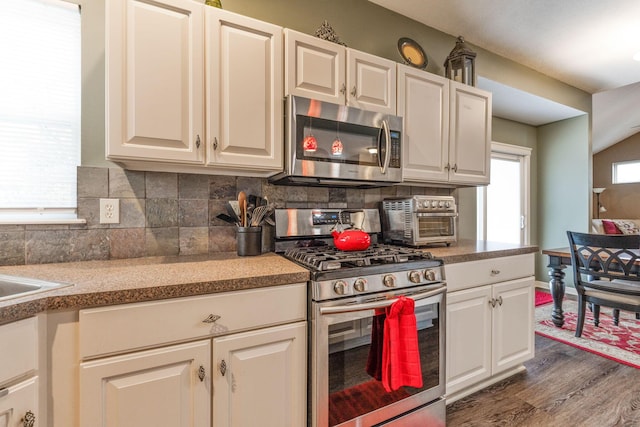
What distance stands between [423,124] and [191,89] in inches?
57.3

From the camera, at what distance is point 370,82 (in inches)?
74.4

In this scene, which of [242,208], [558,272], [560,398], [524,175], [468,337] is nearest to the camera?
[242,208]

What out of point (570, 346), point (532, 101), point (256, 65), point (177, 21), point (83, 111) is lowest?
point (570, 346)

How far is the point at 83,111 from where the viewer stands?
4.96 ft

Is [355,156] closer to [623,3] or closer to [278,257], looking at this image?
[278,257]

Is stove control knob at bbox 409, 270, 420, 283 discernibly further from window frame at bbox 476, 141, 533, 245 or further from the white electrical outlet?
window frame at bbox 476, 141, 533, 245

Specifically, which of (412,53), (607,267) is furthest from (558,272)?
(412,53)

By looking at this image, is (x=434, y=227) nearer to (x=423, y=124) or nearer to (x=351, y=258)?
(x=423, y=124)

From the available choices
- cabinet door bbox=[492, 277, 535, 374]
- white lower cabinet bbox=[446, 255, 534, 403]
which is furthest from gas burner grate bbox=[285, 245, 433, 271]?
cabinet door bbox=[492, 277, 535, 374]

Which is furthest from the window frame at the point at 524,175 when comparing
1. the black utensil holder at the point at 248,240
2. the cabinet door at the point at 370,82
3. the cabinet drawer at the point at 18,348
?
the cabinet drawer at the point at 18,348

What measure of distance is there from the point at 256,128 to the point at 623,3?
9.35 feet

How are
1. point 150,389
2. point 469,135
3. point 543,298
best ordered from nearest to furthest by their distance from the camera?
1. point 150,389
2. point 469,135
3. point 543,298

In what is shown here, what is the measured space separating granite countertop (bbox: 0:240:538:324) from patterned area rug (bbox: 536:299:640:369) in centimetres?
277

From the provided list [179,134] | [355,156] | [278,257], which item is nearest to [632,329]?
[355,156]
